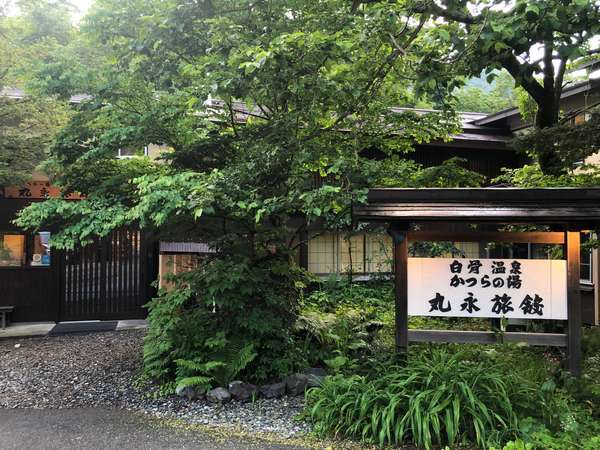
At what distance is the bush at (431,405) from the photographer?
4383 mm

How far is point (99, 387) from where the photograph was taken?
6543 mm

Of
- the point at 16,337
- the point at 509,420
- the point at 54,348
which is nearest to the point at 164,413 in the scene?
the point at 509,420

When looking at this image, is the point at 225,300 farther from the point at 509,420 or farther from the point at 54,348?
the point at 54,348

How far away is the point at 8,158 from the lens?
943 cm

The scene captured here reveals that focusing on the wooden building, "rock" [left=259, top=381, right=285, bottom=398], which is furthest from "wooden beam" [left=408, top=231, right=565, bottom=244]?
the wooden building

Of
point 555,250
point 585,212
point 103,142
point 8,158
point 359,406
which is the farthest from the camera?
point 8,158

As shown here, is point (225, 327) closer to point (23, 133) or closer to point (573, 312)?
point (573, 312)

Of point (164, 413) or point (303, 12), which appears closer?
point (164, 413)

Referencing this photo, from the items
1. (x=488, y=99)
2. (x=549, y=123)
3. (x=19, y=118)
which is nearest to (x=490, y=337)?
(x=549, y=123)

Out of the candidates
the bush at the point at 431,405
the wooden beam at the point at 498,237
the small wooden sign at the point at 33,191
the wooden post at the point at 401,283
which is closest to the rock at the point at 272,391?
the bush at the point at 431,405

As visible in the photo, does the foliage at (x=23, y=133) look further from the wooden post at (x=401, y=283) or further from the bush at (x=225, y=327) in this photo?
the wooden post at (x=401, y=283)

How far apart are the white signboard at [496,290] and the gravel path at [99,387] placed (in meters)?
2.25

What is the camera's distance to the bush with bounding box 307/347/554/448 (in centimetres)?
438

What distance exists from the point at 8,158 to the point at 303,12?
24.0 feet
